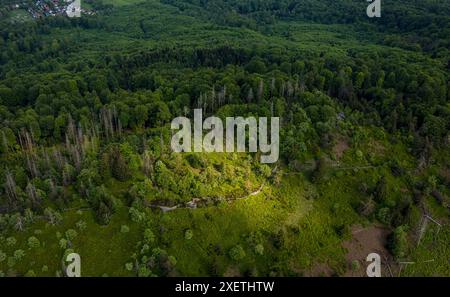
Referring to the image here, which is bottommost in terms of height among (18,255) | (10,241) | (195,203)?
(195,203)

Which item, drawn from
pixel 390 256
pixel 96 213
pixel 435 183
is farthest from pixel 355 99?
pixel 96 213

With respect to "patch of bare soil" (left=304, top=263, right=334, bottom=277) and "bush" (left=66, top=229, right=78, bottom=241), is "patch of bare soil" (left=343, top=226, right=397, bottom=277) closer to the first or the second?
"patch of bare soil" (left=304, top=263, right=334, bottom=277)

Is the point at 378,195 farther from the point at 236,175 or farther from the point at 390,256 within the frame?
the point at 236,175

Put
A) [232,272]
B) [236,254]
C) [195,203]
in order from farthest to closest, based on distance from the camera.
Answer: [195,203], [236,254], [232,272]

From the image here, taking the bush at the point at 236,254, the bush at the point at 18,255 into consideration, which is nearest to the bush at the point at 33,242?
the bush at the point at 18,255

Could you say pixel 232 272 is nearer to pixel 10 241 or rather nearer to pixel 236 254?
pixel 236 254

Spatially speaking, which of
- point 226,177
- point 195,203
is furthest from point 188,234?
point 226,177
